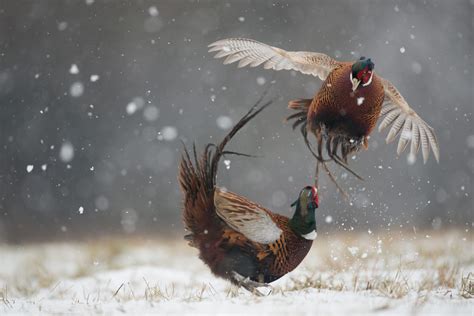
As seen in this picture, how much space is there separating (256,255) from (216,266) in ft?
0.76

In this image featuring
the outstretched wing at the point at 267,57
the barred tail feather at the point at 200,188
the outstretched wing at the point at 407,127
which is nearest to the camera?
the barred tail feather at the point at 200,188

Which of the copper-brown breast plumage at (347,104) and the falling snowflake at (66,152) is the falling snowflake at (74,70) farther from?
the copper-brown breast plumage at (347,104)

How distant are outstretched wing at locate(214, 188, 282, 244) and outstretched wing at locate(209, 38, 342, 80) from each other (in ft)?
2.44

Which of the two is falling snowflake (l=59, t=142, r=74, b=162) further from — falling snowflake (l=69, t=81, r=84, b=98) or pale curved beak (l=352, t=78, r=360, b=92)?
pale curved beak (l=352, t=78, r=360, b=92)

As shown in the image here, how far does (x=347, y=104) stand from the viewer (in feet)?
8.91

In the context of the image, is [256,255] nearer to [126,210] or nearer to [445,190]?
[126,210]

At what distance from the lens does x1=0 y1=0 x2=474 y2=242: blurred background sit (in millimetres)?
5535

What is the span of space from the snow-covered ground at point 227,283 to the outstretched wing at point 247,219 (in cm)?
30

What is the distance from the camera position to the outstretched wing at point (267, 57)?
295cm

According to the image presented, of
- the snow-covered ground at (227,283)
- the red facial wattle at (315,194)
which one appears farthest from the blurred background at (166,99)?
the red facial wattle at (315,194)

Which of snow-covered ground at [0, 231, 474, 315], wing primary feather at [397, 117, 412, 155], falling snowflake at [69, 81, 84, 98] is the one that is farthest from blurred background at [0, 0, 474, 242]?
wing primary feather at [397, 117, 412, 155]

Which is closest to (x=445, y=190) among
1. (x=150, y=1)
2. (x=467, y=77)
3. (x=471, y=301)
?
(x=467, y=77)

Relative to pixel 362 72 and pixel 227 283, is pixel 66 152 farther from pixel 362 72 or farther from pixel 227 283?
pixel 362 72

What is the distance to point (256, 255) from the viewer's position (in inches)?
105
